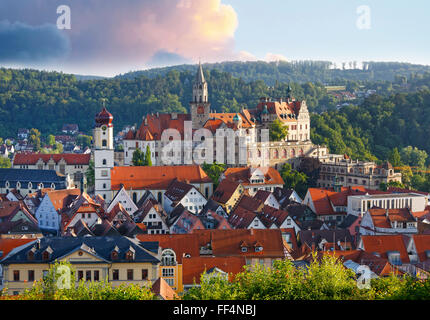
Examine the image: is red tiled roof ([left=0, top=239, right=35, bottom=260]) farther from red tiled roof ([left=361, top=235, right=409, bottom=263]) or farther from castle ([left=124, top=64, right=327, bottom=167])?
castle ([left=124, top=64, right=327, bottom=167])

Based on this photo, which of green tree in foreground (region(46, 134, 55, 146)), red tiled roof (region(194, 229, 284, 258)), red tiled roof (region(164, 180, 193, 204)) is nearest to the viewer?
red tiled roof (region(194, 229, 284, 258))

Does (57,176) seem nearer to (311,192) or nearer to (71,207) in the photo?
(71,207)

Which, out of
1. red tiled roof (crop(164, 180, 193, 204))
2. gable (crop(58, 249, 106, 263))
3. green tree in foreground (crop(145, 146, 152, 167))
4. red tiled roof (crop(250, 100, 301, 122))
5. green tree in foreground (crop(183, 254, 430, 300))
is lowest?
gable (crop(58, 249, 106, 263))

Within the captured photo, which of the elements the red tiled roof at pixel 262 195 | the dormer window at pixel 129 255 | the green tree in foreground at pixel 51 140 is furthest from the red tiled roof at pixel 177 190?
the green tree in foreground at pixel 51 140

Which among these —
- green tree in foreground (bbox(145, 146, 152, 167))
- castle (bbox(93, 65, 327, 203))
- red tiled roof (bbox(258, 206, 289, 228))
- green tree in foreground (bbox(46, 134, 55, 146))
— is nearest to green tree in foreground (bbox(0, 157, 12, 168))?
green tree in foreground (bbox(46, 134, 55, 146))

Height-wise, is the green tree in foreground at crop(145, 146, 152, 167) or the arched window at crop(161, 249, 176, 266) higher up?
Answer: the green tree in foreground at crop(145, 146, 152, 167)

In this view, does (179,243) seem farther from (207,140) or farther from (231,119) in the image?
(231,119)
